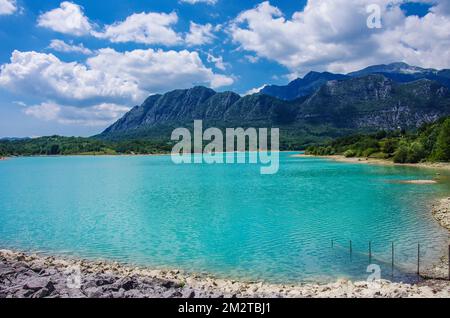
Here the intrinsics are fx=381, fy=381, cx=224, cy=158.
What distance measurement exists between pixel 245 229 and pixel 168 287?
15.4 metres

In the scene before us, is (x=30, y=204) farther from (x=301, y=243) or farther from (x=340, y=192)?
(x=340, y=192)

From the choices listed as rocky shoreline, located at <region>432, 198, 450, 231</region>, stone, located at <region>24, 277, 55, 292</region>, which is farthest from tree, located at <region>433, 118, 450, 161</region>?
stone, located at <region>24, 277, 55, 292</region>

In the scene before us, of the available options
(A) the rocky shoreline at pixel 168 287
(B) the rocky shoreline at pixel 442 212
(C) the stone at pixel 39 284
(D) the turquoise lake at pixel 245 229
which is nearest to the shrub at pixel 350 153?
(D) the turquoise lake at pixel 245 229

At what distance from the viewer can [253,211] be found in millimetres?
37531

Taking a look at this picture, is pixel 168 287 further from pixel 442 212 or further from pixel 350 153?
pixel 350 153

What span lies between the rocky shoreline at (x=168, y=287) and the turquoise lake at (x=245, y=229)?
6.35 ft

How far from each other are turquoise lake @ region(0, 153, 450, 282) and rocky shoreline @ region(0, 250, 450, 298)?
1935 millimetres

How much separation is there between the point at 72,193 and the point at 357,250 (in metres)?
45.7

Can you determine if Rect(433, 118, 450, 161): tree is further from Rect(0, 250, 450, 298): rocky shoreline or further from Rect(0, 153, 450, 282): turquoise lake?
Rect(0, 250, 450, 298): rocky shoreline

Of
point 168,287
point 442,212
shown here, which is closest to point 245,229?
point 168,287

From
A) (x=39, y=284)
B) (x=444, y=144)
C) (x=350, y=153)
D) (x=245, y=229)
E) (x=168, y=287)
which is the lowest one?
(x=245, y=229)

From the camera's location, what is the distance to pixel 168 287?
14.9 m

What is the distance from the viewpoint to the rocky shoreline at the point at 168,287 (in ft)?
42.8
